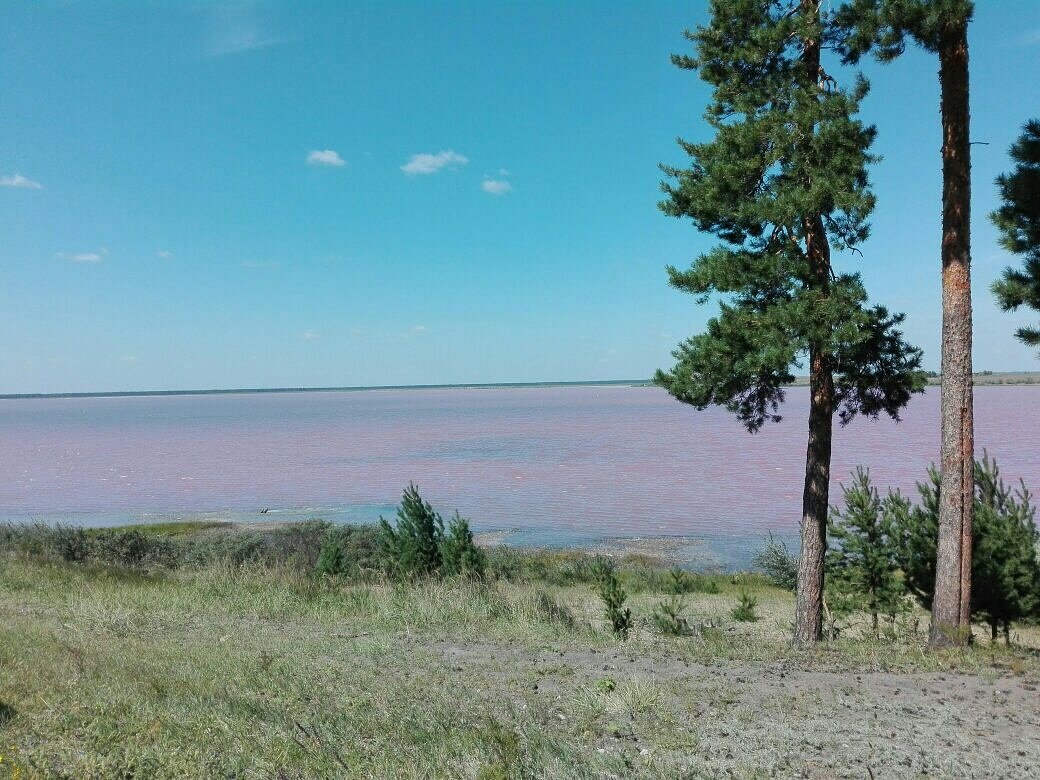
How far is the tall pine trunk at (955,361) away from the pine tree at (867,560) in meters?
2.41

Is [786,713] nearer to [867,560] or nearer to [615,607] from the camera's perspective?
[615,607]

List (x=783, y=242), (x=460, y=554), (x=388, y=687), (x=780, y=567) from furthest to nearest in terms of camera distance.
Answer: (x=780, y=567), (x=460, y=554), (x=783, y=242), (x=388, y=687)

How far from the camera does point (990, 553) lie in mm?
10375

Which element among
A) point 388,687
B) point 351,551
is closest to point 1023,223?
point 388,687

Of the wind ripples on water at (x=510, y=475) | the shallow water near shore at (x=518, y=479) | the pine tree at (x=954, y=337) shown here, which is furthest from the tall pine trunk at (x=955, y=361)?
the wind ripples on water at (x=510, y=475)

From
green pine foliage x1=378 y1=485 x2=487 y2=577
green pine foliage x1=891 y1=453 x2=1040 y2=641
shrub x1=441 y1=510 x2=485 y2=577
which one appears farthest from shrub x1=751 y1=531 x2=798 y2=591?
shrub x1=441 y1=510 x2=485 y2=577

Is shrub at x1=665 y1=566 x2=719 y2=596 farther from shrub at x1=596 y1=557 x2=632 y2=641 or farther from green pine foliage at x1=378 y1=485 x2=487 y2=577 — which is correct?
shrub at x1=596 y1=557 x2=632 y2=641

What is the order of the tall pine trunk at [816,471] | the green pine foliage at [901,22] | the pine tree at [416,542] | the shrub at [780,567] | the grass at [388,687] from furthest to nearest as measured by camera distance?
1. the shrub at [780,567]
2. the pine tree at [416,542]
3. the tall pine trunk at [816,471]
4. the green pine foliage at [901,22]
5. the grass at [388,687]

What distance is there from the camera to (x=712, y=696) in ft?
19.9

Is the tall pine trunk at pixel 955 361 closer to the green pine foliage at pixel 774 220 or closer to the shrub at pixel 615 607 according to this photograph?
the green pine foliage at pixel 774 220

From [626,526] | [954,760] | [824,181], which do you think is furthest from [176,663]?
[626,526]

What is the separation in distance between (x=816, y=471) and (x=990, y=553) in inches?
112

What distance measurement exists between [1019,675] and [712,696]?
3.16 m

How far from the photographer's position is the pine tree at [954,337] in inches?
338
